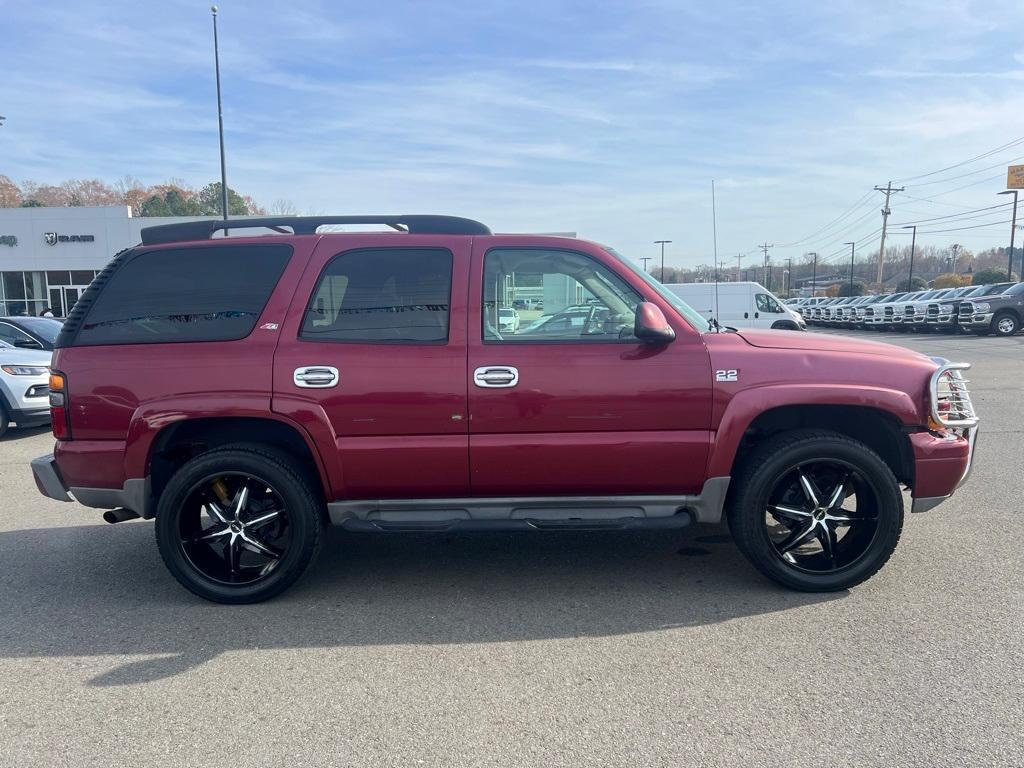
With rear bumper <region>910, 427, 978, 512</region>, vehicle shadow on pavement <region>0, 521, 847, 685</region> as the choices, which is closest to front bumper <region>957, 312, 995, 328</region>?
vehicle shadow on pavement <region>0, 521, 847, 685</region>

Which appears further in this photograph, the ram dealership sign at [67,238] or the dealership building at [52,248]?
the ram dealership sign at [67,238]

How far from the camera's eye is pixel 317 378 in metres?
3.99

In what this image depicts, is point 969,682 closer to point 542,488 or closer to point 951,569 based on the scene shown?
point 951,569

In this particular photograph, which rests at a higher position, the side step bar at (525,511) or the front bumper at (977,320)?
the front bumper at (977,320)

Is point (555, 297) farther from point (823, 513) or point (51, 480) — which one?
point (51, 480)

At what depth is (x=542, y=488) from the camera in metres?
4.10

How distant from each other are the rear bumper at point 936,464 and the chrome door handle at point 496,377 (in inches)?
85.8

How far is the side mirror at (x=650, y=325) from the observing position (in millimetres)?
3875

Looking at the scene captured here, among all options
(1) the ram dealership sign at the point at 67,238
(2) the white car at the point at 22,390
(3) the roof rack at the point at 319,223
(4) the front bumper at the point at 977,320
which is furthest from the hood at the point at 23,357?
(1) the ram dealership sign at the point at 67,238

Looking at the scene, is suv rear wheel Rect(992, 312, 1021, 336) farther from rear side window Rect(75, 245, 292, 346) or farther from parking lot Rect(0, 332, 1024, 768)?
rear side window Rect(75, 245, 292, 346)

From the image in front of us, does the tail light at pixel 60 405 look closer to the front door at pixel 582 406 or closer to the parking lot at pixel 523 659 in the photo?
the parking lot at pixel 523 659

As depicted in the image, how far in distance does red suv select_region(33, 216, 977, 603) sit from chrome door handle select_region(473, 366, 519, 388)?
0.01 meters

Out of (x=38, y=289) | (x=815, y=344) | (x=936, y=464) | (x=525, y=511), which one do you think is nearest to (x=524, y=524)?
(x=525, y=511)

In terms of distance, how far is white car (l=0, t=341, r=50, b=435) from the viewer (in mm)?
9367
